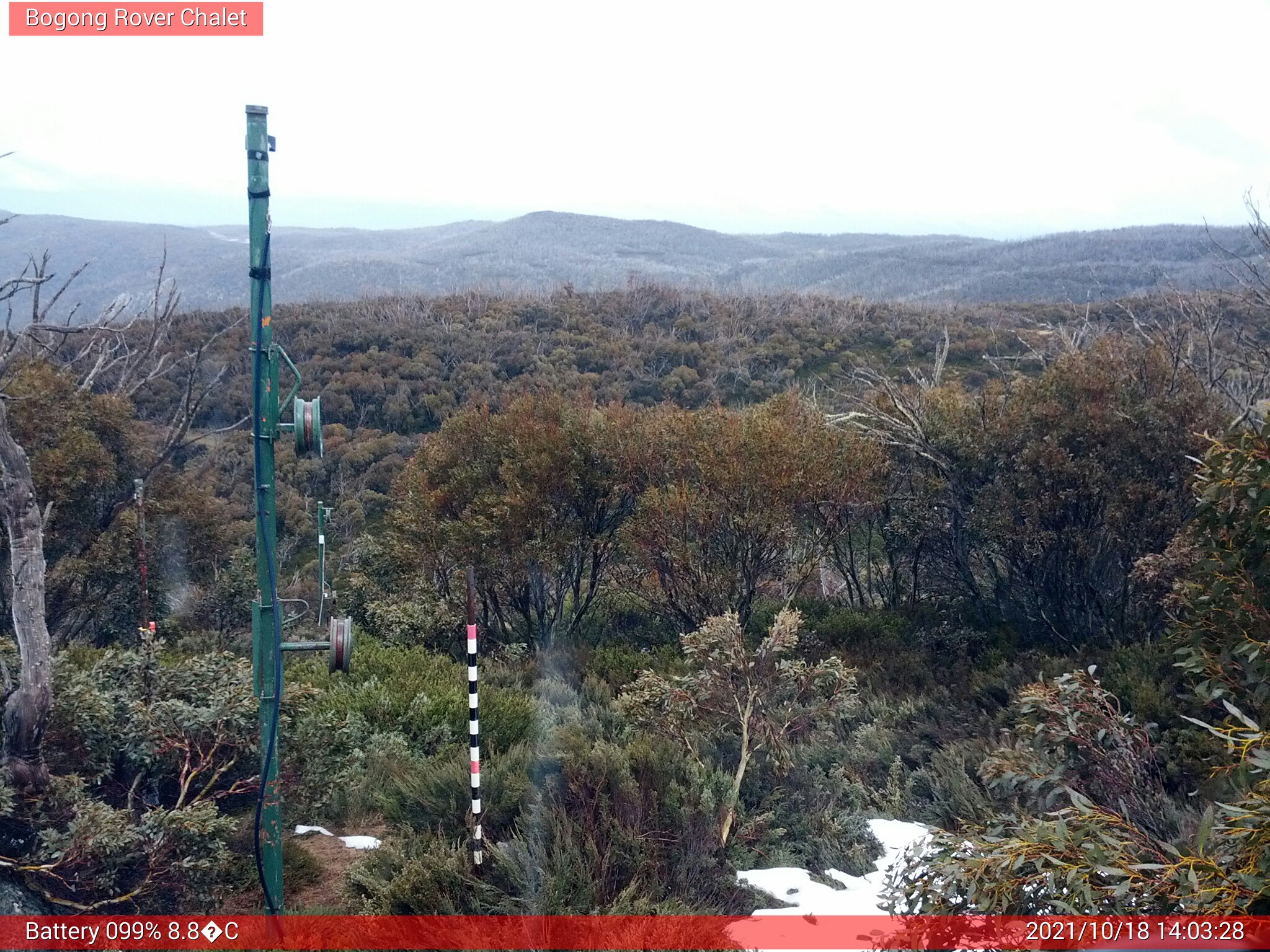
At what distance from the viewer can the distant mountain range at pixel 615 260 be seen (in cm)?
4325

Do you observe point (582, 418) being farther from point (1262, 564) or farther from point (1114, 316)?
point (1114, 316)

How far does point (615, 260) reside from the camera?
79688 mm

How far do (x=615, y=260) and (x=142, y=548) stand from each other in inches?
2774

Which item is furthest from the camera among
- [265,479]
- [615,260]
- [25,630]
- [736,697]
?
[615,260]

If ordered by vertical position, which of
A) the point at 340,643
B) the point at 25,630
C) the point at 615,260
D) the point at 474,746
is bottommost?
the point at 474,746

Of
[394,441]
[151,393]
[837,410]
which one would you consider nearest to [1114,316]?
[837,410]

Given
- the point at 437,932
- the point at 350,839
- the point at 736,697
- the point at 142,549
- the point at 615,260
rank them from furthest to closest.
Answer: the point at 615,260 < the point at 142,549 < the point at 736,697 < the point at 350,839 < the point at 437,932

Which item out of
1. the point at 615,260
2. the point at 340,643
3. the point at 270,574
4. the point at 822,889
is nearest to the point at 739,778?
the point at 822,889

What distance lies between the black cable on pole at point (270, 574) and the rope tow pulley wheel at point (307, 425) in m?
0.19

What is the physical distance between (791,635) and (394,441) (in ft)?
62.9

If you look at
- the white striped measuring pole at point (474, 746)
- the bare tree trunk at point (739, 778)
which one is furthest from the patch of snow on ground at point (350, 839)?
the bare tree trunk at point (739, 778)

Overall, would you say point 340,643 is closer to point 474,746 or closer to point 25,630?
point 474,746

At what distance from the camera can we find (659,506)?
11.9 m

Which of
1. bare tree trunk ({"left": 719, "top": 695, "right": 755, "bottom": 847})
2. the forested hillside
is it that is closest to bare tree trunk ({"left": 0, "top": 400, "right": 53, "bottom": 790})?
the forested hillside
